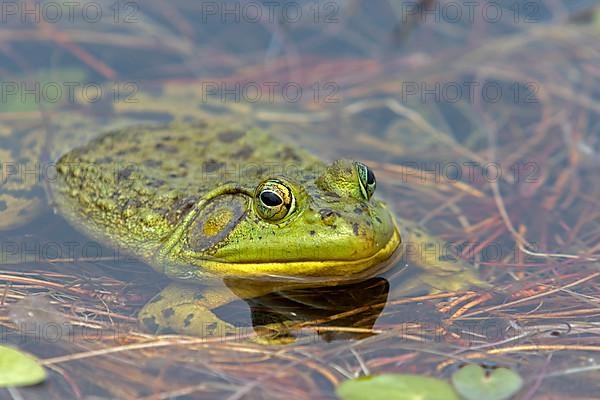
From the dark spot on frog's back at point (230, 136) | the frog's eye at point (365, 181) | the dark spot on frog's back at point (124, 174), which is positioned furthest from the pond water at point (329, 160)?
the frog's eye at point (365, 181)

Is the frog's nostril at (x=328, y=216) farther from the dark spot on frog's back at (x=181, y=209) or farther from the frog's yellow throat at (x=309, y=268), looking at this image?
the dark spot on frog's back at (x=181, y=209)

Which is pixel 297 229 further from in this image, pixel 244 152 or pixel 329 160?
pixel 329 160

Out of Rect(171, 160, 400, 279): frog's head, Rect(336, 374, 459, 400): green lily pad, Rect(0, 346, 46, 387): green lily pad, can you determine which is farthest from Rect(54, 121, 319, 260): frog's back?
Rect(336, 374, 459, 400): green lily pad

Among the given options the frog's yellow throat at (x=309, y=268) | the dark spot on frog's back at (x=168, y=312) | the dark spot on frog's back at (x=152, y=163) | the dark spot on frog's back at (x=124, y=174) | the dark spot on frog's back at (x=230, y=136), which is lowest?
the dark spot on frog's back at (x=168, y=312)

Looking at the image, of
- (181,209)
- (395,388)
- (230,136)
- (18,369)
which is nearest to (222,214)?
(181,209)

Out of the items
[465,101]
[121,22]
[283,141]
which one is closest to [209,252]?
[283,141]

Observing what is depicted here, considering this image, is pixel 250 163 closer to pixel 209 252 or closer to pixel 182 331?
pixel 209 252
